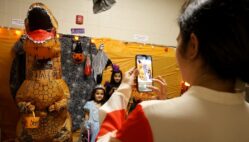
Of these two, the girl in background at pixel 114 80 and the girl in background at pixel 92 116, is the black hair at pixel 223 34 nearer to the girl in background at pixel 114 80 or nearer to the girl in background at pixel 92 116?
the girl in background at pixel 92 116

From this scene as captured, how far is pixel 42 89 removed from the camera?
2400mm

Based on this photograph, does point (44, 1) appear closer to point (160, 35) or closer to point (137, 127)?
point (160, 35)

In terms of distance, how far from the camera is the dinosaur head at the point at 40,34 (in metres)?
2.40

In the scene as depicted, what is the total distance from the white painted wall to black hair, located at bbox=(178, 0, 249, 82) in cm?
228

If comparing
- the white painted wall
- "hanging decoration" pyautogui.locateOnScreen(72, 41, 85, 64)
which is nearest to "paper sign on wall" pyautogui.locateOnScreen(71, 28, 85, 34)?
the white painted wall

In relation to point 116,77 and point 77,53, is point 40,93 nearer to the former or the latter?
point 77,53

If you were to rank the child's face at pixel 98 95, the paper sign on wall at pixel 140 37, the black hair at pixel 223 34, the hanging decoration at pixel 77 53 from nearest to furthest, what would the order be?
the black hair at pixel 223 34
the child's face at pixel 98 95
the hanging decoration at pixel 77 53
the paper sign on wall at pixel 140 37

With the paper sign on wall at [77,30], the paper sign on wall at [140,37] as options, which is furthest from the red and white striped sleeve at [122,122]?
the paper sign on wall at [140,37]

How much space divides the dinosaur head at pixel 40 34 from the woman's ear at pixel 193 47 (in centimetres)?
199

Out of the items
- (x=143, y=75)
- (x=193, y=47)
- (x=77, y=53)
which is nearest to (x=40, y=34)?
(x=77, y=53)

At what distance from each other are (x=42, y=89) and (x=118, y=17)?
62.2 inches

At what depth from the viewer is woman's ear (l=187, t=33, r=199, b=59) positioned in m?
0.58

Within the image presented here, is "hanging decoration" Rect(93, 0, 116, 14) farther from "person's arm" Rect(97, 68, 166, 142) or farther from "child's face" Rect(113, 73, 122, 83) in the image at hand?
"child's face" Rect(113, 73, 122, 83)

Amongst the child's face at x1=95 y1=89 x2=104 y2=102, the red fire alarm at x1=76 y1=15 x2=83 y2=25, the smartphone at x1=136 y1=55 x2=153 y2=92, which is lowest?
the child's face at x1=95 y1=89 x2=104 y2=102
